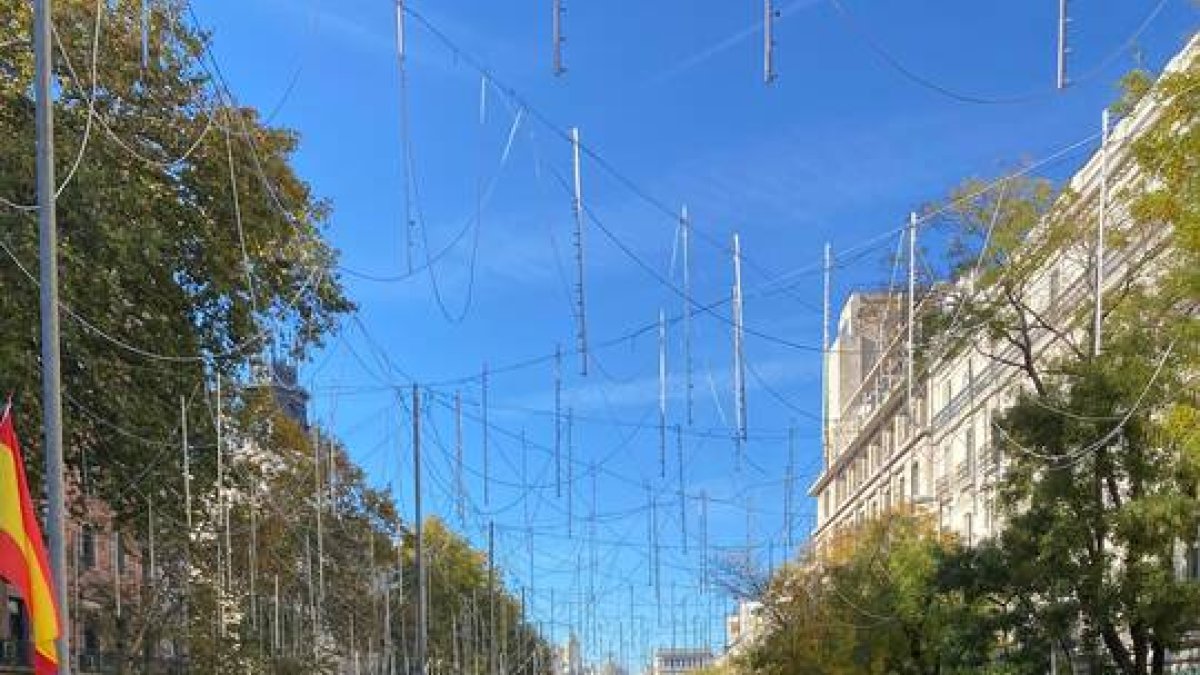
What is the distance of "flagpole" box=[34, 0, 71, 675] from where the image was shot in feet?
36.3

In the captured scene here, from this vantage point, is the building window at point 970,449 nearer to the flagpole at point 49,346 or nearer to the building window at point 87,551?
the building window at point 87,551

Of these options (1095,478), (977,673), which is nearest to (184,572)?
(977,673)

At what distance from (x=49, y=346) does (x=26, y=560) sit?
1788 mm

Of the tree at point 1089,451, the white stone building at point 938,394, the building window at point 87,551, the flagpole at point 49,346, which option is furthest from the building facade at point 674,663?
the flagpole at point 49,346

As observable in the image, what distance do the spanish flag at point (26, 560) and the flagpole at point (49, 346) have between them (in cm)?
20

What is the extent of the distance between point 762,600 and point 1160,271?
25.1 metres

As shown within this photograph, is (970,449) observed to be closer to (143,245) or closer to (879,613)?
(879,613)

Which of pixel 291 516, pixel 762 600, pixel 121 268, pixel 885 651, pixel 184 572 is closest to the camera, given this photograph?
pixel 121 268

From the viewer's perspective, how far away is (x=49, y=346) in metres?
11.2

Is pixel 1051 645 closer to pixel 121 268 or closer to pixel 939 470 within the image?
pixel 121 268

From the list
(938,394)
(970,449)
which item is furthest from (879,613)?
(938,394)

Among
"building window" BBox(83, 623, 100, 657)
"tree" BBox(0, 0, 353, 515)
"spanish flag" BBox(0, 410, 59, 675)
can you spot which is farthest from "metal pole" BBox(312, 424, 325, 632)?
"spanish flag" BBox(0, 410, 59, 675)

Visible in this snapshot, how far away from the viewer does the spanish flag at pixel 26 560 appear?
10352mm

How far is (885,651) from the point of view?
1346 inches
